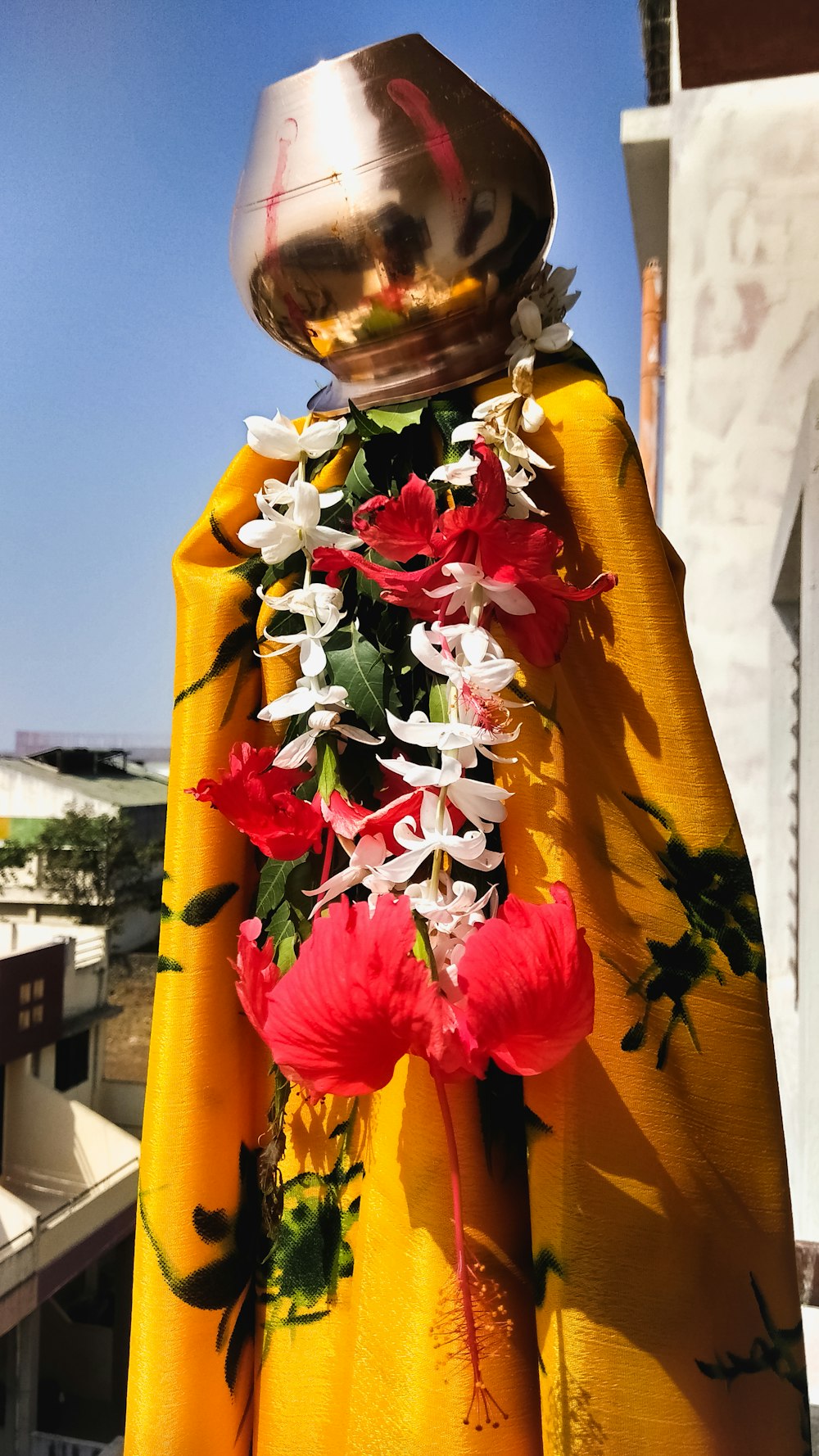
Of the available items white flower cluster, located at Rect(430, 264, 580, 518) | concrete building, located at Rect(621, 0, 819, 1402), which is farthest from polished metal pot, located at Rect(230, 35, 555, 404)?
concrete building, located at Rect(621, 0, 819, 1402)

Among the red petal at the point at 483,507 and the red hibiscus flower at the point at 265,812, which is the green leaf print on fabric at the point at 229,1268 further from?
the red petal at the point at 483,507

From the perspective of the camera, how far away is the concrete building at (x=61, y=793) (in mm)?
2707

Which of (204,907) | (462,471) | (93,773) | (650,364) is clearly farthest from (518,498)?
(93,773)

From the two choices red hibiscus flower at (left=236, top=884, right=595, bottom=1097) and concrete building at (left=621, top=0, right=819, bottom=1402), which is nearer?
red hibiscus flower at (left=236, top=884, right=595, bottom=1097)

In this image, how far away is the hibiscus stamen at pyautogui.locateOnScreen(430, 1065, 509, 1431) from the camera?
0.33 meters

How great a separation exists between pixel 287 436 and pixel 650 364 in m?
1.61

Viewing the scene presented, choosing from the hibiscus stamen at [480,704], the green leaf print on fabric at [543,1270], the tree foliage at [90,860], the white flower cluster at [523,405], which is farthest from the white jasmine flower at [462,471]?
the tree foliage at [90,860]

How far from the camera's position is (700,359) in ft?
4.27

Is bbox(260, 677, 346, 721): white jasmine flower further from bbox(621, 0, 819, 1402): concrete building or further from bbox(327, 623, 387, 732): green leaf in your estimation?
bbox(621, 0, 819, 1402): concrete building

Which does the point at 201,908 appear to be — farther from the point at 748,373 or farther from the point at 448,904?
the point at 748,373

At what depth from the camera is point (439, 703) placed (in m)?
0.37

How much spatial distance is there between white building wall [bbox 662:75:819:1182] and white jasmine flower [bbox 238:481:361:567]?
3.31ft

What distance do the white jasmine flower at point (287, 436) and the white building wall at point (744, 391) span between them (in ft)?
3.29

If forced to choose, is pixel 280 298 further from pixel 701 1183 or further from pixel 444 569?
pixel 701 1183
